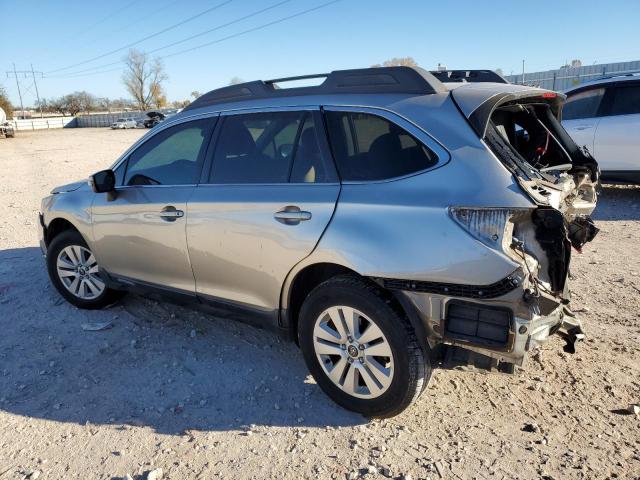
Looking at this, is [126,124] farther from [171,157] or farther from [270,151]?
[270,151]

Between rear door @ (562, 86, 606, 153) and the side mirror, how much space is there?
7.20 meters

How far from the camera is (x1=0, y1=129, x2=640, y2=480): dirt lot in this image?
106 inches

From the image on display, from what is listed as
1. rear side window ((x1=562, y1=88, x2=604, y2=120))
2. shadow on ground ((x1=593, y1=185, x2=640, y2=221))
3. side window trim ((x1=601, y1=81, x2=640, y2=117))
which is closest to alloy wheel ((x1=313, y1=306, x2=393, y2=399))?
shadow on ground ((x1=593, y1=185, x2=640, y2=221))

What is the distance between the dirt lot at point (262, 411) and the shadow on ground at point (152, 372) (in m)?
0.01

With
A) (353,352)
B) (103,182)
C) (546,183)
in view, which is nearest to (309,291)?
(353,352)

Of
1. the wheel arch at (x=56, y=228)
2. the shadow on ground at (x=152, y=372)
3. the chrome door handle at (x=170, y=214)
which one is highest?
the chrome door handle at (x=170, y=214)

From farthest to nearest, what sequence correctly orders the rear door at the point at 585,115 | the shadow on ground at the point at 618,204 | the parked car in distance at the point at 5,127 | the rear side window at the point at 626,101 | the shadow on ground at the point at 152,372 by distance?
1. the parked car in distance at the point at 5,127
2. the rear door at the point at 585,115
3. the rear side window at the point at 626,101
4. the shadow on ground at the point at 618,204
5. the shadow on ground at the point at 152,372

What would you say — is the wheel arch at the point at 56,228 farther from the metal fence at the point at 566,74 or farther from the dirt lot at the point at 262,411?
the metal fence at the point at 566,74

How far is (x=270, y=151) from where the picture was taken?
3.44 m

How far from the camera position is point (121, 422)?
3.11 metres

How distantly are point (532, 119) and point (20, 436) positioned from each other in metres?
3.94

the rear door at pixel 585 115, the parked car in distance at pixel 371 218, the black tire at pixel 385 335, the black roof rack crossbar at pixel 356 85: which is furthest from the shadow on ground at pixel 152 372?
the rear door at pixel 585 115

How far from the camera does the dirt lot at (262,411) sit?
8.82ft

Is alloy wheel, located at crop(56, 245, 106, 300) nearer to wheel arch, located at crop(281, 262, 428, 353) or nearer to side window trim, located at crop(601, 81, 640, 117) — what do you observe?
wheel arch, located at crop(281, 262, 428, 353)
